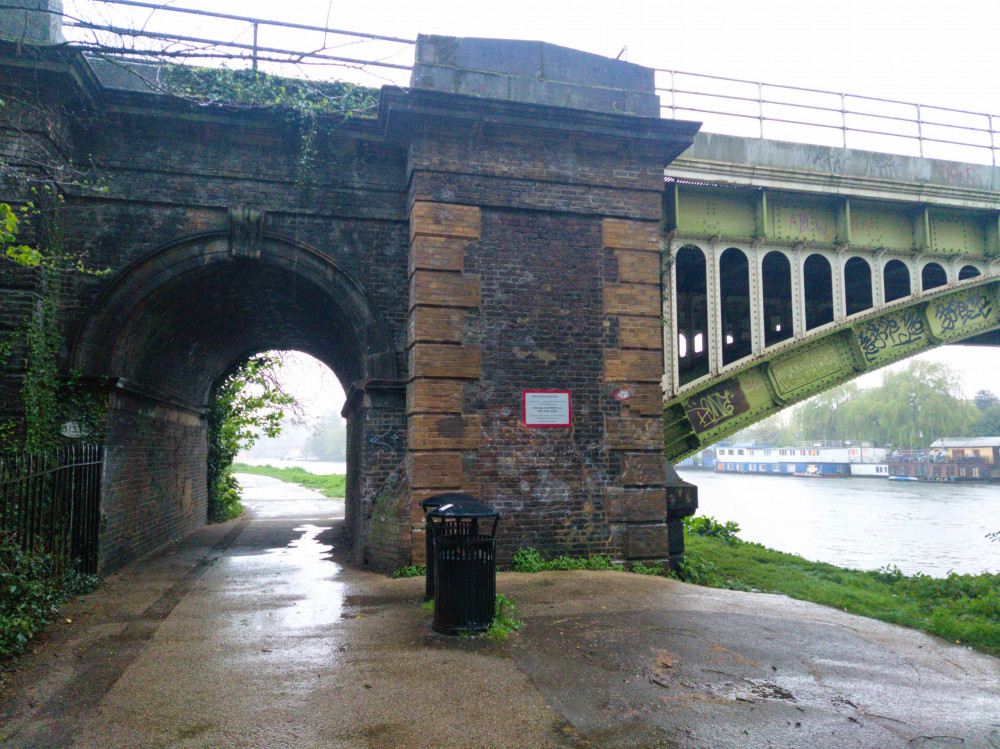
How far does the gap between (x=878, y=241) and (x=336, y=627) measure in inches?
433

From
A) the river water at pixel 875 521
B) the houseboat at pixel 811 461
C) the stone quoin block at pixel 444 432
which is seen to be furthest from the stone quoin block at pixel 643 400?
the houseboat at pixel 811 461

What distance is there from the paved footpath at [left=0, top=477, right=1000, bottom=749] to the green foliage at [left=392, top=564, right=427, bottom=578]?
53 cm

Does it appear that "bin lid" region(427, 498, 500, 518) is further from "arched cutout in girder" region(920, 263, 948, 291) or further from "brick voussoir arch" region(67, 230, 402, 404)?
"arched cutout in girder" region(920, 263, 948, 291)

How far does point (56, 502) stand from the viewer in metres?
7.23

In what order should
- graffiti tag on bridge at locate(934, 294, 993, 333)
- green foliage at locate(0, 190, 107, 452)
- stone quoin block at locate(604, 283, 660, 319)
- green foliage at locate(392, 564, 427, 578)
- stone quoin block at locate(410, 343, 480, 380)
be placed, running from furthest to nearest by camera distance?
graffiti tag on bridge at locate(934, 294, 993, 333)
stone quoin block at locate(604, 283, 660, 319)
stone quoin block at locate(410, 343, 480, 380)
green foliage at locate(392, 564, 427, 578)
green foliage at locate(0, 190, 107, 452)

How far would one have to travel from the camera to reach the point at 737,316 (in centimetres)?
1358

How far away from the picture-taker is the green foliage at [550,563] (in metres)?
8.20

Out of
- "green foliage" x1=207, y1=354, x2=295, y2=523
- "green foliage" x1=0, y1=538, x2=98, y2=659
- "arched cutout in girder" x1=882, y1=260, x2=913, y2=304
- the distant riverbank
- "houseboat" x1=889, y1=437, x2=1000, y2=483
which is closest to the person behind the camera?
"green foliage" x1=0, y1=538, x2=98, y2=659

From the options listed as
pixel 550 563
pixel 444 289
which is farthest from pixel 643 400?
pixel 444 289

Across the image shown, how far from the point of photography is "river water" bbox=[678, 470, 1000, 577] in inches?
667

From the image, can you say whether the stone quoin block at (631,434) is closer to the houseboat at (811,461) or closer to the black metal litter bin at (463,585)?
the black metal litter bin at (463,585)

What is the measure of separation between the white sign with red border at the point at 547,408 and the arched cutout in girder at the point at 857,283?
654cm

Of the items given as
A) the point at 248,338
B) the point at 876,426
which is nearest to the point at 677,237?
the point at 248,338

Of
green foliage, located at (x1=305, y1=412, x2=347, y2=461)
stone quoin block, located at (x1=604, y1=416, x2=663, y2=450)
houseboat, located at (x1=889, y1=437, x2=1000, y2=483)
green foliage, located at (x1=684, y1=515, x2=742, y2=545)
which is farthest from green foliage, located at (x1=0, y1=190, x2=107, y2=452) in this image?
green foliage, located at (x1=305, y1=412, x2=347, y2=461)
